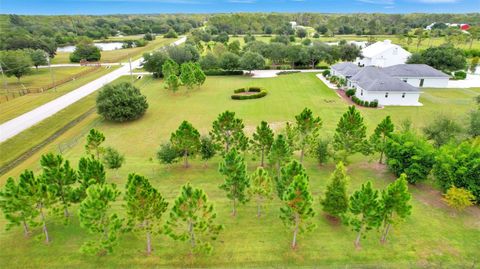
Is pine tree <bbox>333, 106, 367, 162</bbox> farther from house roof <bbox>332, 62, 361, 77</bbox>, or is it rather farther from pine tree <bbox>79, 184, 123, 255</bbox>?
house roof <bbox>332, 62, 361, 77</bbox>

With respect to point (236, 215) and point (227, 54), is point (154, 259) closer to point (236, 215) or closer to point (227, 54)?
point (236, 215)

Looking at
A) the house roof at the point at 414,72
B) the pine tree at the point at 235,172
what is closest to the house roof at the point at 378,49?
the house roof at the point at 414,72

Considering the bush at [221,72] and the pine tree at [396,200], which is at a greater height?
the bush at [221,72]

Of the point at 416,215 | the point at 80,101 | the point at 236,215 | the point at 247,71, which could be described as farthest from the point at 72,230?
the point at 247,71

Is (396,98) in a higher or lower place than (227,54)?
lower

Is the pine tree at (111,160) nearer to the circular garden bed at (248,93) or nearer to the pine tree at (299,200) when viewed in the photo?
the pine tree at (299,200)
